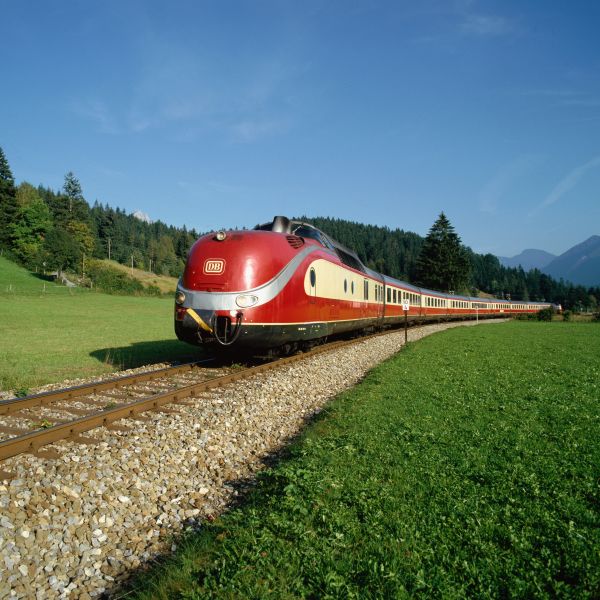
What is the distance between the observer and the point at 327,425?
282 inches

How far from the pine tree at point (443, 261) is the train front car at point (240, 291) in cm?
6824

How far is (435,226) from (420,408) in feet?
248

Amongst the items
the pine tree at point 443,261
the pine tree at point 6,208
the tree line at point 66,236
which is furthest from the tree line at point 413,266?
the pine tree at point 6,208

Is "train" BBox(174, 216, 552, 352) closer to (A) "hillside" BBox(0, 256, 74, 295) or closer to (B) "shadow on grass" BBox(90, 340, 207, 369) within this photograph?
(B) "shadow on grass" BBox(90, 340, 207, 369)

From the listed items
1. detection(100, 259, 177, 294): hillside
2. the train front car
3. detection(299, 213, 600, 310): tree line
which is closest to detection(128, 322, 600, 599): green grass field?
the train front car

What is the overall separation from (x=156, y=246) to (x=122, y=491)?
140 m

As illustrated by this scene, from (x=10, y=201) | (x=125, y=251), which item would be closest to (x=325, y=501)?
(x=10, y=201)

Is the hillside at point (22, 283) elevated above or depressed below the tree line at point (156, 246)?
below

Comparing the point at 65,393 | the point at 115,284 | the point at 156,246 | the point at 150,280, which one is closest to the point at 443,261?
the point at 115,284

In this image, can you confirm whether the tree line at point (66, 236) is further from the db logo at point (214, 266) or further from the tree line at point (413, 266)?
the tree line at point (413, 266)

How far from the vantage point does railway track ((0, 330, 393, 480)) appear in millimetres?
5602

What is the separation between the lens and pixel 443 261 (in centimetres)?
7562

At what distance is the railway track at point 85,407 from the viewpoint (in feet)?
18.4

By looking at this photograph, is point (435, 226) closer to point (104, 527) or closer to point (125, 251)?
point (104, 527)
